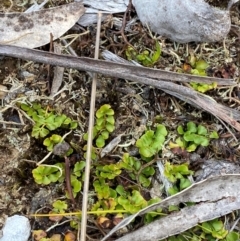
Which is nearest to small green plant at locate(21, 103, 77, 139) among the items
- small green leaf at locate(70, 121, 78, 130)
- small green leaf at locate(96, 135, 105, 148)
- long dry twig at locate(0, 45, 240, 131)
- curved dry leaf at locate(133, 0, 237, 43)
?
small green leaf at locate(70, 121, 78, 130)

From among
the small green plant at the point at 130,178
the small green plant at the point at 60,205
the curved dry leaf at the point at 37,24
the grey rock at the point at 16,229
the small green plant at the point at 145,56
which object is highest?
the curved dry leaf at the point at 37,24

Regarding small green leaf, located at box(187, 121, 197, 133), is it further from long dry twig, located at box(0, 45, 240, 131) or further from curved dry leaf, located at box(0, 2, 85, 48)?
curved dry leaf, located at box(0, 2, 85, 48)

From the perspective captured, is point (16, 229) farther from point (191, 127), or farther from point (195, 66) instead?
point (195, 66)

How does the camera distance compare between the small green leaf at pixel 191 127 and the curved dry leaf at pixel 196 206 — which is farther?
the small green leaf at pixel 191 127

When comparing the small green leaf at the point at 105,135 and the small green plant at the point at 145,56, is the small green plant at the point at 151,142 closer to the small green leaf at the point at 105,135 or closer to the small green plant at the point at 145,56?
the small green leaf at the point at 105,135

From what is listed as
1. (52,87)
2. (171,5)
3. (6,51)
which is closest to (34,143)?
(52,87)

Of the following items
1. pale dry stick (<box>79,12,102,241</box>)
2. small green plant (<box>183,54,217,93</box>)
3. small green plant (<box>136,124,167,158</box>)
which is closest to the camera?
pale dry stick (<box>79,12,102,241</box>)

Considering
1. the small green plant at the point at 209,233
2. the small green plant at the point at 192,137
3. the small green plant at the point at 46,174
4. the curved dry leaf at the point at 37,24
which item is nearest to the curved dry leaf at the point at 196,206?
the small green plant at the point at 209,233
